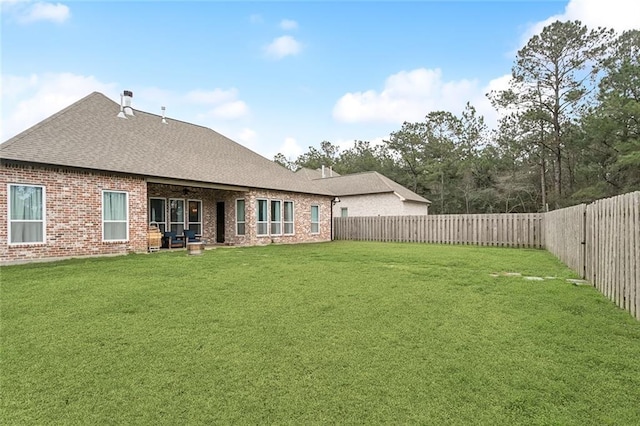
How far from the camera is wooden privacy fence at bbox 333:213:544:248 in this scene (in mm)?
14727

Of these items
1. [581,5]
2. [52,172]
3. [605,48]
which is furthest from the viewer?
[605,48]

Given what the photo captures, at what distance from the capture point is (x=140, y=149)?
43.7 feet

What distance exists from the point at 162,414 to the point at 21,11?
14215 mm

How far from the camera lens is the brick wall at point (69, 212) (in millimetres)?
9188

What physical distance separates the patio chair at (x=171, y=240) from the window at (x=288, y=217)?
5030 millimetres

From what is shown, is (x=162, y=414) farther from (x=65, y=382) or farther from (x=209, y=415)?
(x=65, y=382)

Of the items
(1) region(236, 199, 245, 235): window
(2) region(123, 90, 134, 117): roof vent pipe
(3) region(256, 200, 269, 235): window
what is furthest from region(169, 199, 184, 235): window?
(2) region(123, 90, 134, 117): roof vent pipe

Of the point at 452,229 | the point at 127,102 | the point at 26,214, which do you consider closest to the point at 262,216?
the point at 127,102

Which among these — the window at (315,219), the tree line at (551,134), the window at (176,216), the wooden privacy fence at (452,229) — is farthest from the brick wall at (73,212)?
the tree line at (551,134)

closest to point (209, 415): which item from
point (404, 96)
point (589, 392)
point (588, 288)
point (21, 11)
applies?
point (589, 392)

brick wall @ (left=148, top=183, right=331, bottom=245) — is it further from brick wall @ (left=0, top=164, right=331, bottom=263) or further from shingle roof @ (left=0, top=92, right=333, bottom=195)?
brick wall @ (left=0, top=164, right=331, bottom=263)

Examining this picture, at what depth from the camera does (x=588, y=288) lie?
230 inches

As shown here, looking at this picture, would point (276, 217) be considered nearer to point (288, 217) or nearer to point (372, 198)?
point (288, 217)

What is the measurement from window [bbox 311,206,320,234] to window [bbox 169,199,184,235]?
679 cm
